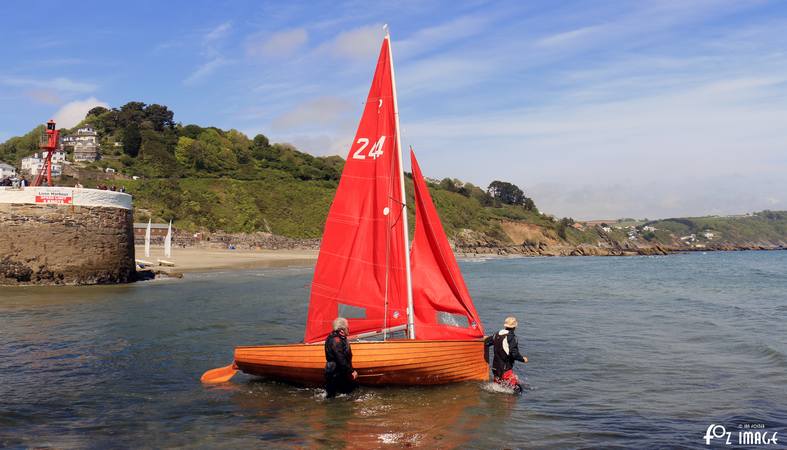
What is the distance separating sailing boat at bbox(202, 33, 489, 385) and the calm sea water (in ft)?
2.62

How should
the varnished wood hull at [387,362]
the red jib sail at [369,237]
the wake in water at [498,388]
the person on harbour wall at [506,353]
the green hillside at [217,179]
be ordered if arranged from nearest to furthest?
the varnished wood hull at [387,362] → the person on harbour wall at [506,353] → the wake in water at [498,388] → the red jib sail at [369,237] → the green hillside at [217,179]

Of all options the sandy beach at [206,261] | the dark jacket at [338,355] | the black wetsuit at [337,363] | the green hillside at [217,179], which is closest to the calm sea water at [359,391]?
the black wetsuit at [337,363]

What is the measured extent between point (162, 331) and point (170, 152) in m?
113

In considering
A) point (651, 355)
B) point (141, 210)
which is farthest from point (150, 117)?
point (651, 355)

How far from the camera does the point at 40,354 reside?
57.4 feet

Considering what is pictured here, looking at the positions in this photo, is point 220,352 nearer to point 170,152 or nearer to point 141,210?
point 141,210

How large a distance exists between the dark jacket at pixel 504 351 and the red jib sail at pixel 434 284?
0.87 meters

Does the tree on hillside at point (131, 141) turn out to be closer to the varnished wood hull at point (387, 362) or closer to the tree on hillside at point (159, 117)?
the tree on hillside at point (159, 117)

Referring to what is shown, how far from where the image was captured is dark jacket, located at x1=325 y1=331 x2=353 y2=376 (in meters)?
12.5

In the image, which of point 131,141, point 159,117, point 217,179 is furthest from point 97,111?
point 217,179

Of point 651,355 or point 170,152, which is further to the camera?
point 170,152

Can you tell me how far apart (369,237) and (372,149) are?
6.99 feet

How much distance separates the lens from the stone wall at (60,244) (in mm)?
33125

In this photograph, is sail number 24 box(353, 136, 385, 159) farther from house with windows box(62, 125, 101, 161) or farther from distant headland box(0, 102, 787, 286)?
house with windows box(62, 125, 101, 161)
